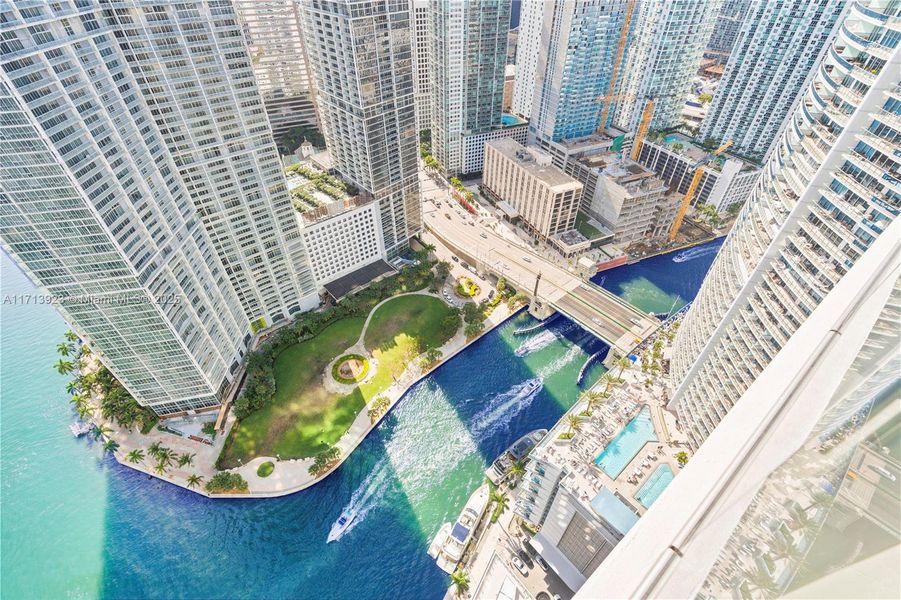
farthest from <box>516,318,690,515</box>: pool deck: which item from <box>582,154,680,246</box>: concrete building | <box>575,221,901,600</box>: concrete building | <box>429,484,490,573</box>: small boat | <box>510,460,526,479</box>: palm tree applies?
<box>582,154,680,246</box>: concrete building

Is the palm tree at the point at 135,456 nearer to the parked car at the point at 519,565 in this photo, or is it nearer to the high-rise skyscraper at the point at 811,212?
the parked car at the point at 519,565

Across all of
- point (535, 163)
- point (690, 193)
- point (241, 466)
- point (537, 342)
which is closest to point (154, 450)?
point (241, 466)

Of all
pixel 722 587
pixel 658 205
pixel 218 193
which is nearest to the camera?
pixel 722 587

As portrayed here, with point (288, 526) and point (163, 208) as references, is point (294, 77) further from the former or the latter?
point (288, 526)

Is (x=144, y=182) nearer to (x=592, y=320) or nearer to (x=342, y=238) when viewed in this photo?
(x=342, y=238)

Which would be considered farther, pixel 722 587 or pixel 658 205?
pixel 658 205

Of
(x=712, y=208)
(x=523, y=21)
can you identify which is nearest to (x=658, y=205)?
(x=712, y=208)

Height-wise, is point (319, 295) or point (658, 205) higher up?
point (658, 205)
